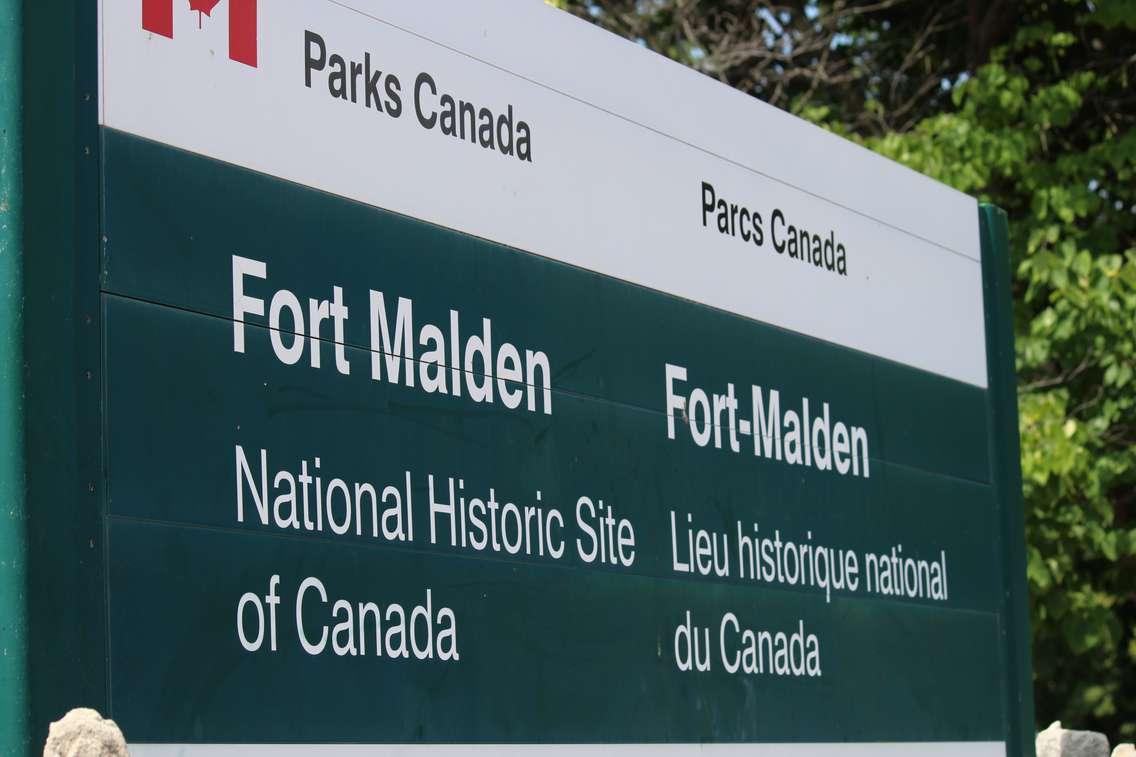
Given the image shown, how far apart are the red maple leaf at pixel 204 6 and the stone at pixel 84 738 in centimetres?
101

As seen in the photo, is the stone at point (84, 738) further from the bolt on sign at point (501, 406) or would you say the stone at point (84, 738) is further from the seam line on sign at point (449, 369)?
the seam line on sign at point (449, 369)

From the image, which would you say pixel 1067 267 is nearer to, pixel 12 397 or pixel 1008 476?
pixel 1008 476

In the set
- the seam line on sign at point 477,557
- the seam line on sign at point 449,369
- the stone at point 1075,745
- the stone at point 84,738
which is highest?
the seam line on sign at point 449,369

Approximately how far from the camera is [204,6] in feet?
8.68

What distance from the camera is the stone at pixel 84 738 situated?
83.7 inches

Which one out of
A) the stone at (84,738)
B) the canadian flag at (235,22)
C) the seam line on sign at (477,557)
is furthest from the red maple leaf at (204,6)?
the stone at (84,738)

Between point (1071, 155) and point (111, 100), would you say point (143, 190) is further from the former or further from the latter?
point (1071, 155)

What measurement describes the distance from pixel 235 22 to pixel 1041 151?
9.35 meters

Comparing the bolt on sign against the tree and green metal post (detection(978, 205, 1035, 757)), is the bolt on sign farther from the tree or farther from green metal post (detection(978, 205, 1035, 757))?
the tree

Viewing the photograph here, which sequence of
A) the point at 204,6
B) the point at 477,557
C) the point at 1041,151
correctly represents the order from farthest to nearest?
the point at 1041,151 → the point at 477,557 → the point at 204,6

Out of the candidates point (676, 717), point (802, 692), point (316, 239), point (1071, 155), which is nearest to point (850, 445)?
point (802, 692)

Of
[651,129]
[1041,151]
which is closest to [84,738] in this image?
[651,129]

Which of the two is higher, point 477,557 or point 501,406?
point 501,406

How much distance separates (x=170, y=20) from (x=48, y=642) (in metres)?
0.88
